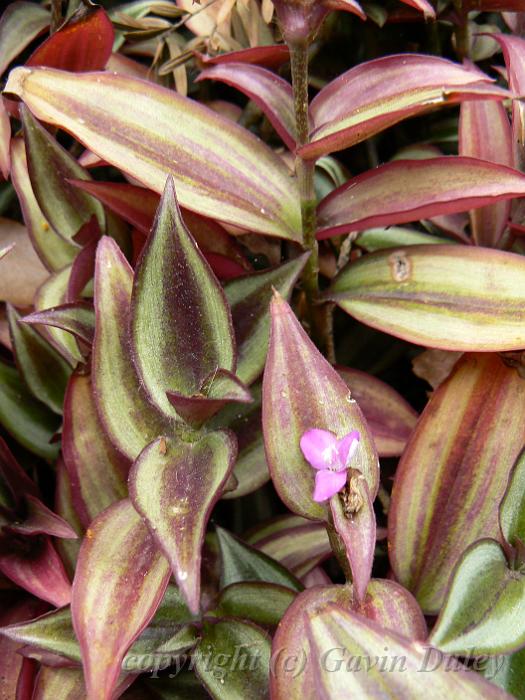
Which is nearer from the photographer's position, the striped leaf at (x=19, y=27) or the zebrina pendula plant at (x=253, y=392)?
the zebrina pendula plant at (x=253, y=392)

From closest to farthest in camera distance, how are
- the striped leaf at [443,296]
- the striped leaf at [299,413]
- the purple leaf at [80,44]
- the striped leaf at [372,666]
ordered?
the striped leaf at [372,666]
the striped leaf at [299,413]
the striped leaf at [443,296]
the purple leaf at [80,44]

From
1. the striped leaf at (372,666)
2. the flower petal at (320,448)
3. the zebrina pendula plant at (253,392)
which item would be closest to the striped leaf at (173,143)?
the zebrina pendula plant at (253,392)

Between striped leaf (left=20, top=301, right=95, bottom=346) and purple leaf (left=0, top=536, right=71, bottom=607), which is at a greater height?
striped leaf (left=20, top=301, right=95, bottom=346)

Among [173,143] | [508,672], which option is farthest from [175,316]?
[508,672]

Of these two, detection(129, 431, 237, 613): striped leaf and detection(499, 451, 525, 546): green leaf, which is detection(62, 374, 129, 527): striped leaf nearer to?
detection(129, 431, 237, 613): striped leaf

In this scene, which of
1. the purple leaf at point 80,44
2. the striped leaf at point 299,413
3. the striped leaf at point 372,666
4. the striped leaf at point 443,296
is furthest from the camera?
the purple leaf at point 80,44

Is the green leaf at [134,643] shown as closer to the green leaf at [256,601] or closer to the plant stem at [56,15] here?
the green leaf at [256,601]

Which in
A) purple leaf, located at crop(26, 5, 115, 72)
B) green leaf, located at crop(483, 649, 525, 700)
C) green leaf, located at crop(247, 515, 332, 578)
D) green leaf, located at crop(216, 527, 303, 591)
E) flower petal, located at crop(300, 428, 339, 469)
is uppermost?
purple leaf, located at crop(26, 5, 115, 72)

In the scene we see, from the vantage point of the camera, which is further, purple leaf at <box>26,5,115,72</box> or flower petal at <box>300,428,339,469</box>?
purple leaf at <box>26,5,115,72</box>

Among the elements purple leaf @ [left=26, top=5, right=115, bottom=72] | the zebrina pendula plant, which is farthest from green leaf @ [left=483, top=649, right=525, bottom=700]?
purple leaf @ [left=26, top=5, right=115, bottom=72]
